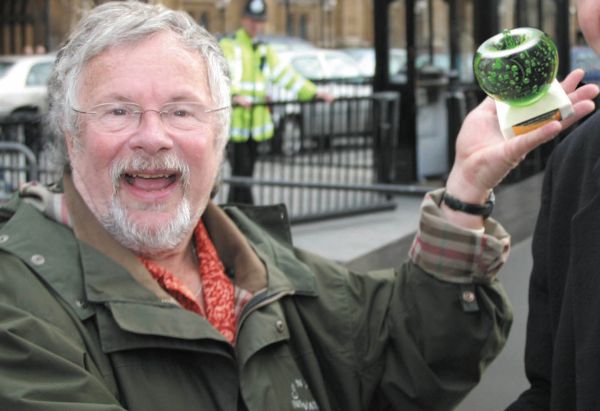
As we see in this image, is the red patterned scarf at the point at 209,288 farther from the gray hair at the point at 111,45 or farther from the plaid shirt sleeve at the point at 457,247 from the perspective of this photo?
the plaid shirt sleeve at the point at 457,247

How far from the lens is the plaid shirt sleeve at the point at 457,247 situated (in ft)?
7.23

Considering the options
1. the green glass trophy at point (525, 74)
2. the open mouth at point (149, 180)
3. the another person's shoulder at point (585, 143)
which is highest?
the green glass trophy at point (525, 74)

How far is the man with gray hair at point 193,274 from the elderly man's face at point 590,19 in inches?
11.3

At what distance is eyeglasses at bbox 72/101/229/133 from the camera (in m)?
2.25

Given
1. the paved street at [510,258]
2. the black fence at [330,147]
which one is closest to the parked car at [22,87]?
the black fence at [330,147]

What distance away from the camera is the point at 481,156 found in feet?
6.68

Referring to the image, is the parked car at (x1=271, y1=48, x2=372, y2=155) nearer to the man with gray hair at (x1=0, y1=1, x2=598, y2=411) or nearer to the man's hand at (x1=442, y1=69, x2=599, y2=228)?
the man with gray hair at (x1=0, y1=1, x2=598, y2=411)

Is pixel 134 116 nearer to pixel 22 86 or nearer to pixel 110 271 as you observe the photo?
pixel 110 271

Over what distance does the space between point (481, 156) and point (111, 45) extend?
0.85 meters

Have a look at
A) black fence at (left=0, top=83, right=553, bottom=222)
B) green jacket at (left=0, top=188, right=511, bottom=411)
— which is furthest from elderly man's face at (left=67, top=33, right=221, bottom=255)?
black fence at (left=0, top=83, right=553, bottom=222)

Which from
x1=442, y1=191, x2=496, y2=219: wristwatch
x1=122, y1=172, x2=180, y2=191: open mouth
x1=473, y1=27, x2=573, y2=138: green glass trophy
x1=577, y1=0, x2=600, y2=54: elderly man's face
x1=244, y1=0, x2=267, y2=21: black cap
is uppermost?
x1=244, y1=0, x2=267, y2=21: black cap

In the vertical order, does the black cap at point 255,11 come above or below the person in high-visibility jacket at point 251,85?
above

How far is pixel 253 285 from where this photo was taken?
2412mm

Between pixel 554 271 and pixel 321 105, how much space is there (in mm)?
6723
